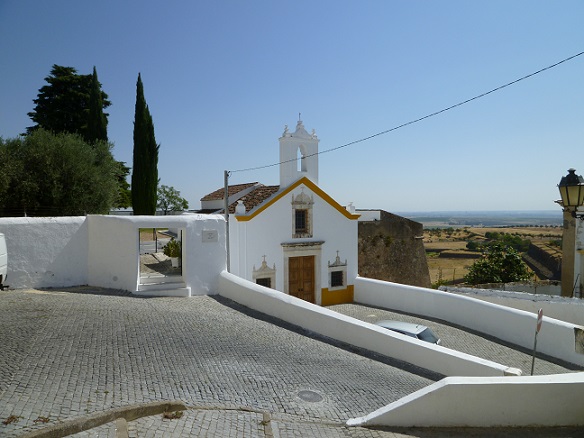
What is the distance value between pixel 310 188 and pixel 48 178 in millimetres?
10190

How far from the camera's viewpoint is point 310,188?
16641mm

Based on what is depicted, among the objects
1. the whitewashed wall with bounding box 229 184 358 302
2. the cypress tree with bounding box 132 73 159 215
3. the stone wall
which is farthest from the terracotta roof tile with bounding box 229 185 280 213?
the stone wall

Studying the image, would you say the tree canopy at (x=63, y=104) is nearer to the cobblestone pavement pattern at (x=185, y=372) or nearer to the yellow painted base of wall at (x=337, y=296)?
the yellow painted base of wall at (x=337, y=296)

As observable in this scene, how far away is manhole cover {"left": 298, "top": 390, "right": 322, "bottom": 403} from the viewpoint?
5500mm

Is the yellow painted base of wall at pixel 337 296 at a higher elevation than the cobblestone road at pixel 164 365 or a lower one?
lower

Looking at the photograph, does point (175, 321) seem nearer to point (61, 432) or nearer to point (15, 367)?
point (15, 367)

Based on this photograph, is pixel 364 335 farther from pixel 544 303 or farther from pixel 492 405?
pixel 544 303

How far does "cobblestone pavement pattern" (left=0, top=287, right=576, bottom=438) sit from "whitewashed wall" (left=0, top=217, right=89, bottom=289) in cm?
111

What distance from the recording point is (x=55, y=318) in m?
7.59

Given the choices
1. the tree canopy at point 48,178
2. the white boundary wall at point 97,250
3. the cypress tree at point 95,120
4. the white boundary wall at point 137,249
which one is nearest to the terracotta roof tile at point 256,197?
the white boundary wall at point 137,249

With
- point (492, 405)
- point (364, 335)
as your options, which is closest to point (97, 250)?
point (364, 335)

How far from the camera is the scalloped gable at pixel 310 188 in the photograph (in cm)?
1526

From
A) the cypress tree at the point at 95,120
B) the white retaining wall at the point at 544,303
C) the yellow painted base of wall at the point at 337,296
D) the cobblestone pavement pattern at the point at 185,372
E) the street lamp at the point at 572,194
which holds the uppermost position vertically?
the cypress tree at the point at 95,120

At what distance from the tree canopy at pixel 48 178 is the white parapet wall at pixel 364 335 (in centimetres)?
930
